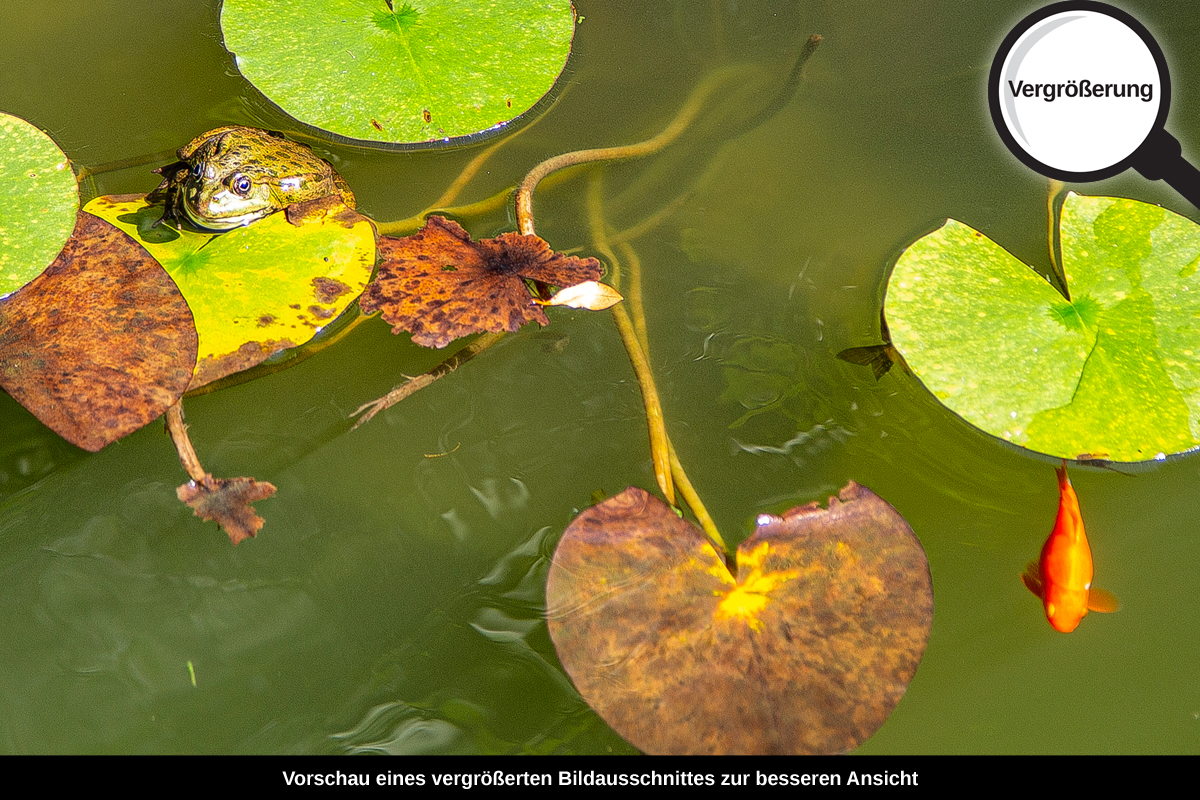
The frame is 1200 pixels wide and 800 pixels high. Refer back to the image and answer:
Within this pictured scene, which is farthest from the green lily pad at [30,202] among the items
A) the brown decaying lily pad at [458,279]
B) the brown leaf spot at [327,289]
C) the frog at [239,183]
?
the brown decaying lily pad at [458,279]

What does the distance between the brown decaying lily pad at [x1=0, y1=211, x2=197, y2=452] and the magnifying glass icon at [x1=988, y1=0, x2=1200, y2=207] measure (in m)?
2.08

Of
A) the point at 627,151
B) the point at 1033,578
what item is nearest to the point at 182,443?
the point at 627,151

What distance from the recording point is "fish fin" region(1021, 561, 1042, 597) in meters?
1.51

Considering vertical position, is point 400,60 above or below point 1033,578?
above

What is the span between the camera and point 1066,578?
1.47 metres

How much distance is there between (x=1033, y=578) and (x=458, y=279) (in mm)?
1284

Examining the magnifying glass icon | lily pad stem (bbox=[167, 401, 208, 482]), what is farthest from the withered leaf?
the magnifying glass icon

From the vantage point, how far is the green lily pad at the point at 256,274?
1.51m

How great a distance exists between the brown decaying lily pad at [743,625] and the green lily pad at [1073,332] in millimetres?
355

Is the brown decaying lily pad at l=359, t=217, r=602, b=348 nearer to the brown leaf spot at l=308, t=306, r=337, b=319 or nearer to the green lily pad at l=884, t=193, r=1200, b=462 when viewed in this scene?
the brown leaf spot at l=308, t=306, r=337, b=319

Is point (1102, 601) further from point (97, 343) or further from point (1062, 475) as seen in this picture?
point (97, 343)

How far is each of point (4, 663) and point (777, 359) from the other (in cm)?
162

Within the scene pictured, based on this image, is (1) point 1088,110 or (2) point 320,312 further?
(1) point 1088,110
